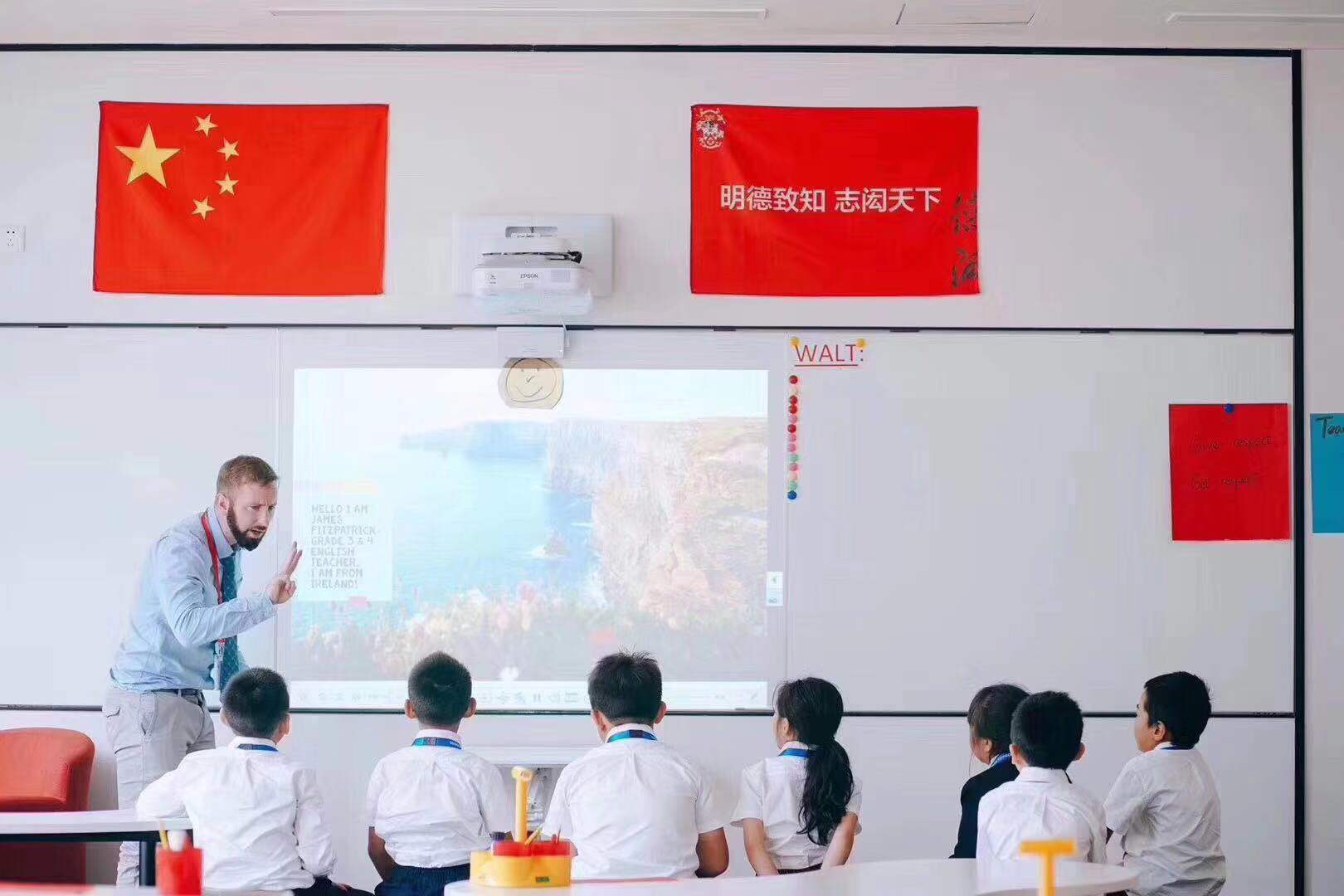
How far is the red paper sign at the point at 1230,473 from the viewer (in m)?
4.76

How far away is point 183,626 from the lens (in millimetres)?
4020

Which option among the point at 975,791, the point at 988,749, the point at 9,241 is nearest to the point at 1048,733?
the point at 975,791

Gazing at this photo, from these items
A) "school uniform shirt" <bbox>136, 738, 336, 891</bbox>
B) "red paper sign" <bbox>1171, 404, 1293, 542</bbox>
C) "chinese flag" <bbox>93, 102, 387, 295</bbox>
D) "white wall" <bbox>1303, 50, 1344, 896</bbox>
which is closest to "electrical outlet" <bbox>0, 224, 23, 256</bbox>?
"chinese flag" <bbox>93, 102, 387, 295</bbox>

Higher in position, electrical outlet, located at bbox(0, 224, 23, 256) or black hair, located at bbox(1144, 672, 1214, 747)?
electrical outlet, located at bbox(0, 224, 23, 256)

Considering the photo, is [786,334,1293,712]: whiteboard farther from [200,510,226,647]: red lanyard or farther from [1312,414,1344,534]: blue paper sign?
[200,510,226,647]: red lanyard

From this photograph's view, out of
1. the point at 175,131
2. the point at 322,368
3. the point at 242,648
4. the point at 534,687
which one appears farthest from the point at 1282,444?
the point at 175,131

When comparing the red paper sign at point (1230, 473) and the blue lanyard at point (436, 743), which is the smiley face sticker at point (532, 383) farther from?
the red paper sign at point (1230, 473)

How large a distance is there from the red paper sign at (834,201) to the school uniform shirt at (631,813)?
2.18m

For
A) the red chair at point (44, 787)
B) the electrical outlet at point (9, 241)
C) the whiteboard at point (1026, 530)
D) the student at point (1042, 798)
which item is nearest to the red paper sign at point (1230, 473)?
the whiteboard at point (1026, 530)

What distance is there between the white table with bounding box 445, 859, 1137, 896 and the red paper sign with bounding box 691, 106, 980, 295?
247 centimetres

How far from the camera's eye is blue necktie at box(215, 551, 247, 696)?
171 inches

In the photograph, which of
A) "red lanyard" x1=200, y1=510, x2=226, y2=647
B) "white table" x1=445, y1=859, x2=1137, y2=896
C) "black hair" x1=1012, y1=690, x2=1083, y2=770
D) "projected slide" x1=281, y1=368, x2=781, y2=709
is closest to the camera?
"white table" x1=445, y1=859, x2=1137, y2=896

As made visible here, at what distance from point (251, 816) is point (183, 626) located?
1182 millimetres

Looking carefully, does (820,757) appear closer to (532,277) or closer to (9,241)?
(532,277)
